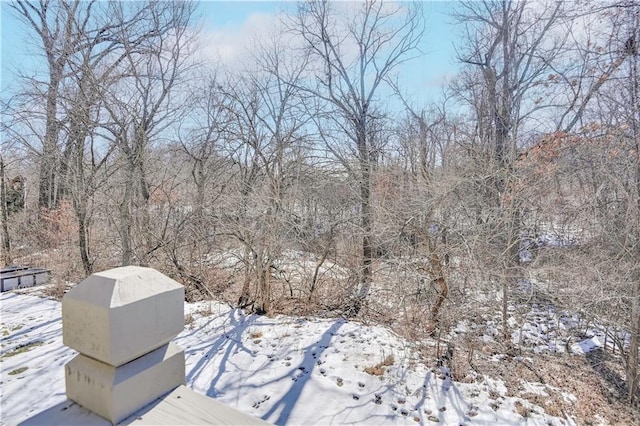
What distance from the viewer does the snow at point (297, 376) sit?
109 inches

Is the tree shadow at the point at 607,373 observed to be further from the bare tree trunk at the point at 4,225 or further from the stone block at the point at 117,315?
the bare tree trunk at the point at 4,225

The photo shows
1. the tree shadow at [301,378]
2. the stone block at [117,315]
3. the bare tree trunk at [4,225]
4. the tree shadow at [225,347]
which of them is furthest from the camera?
the bare tree trunk at [4,225]

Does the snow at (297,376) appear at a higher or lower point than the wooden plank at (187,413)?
lower

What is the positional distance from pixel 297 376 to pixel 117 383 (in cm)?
288

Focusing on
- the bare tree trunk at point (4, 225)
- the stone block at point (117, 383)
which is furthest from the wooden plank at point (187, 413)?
the bare tree trunk at point (4, 225)

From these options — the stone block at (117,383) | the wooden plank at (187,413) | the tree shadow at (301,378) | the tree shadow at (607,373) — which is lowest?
the tree shadow at (607,373)

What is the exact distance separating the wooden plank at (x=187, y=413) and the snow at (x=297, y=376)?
2264 mm

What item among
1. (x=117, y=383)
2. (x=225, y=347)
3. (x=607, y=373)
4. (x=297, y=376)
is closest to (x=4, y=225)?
(x=225, y=347)

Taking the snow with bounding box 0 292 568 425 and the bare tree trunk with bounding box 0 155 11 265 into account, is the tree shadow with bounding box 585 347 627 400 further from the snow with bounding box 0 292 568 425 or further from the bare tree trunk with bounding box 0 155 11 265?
the bare tree trunk with bounding box 0 155 11 265

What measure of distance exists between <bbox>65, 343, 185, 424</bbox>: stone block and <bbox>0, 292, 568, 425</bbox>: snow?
2.30 meters

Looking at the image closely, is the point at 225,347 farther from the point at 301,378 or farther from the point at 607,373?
the point at 607,373

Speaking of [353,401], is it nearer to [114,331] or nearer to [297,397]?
[297,397]

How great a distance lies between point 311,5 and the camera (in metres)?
6.83

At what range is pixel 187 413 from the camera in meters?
0.71
